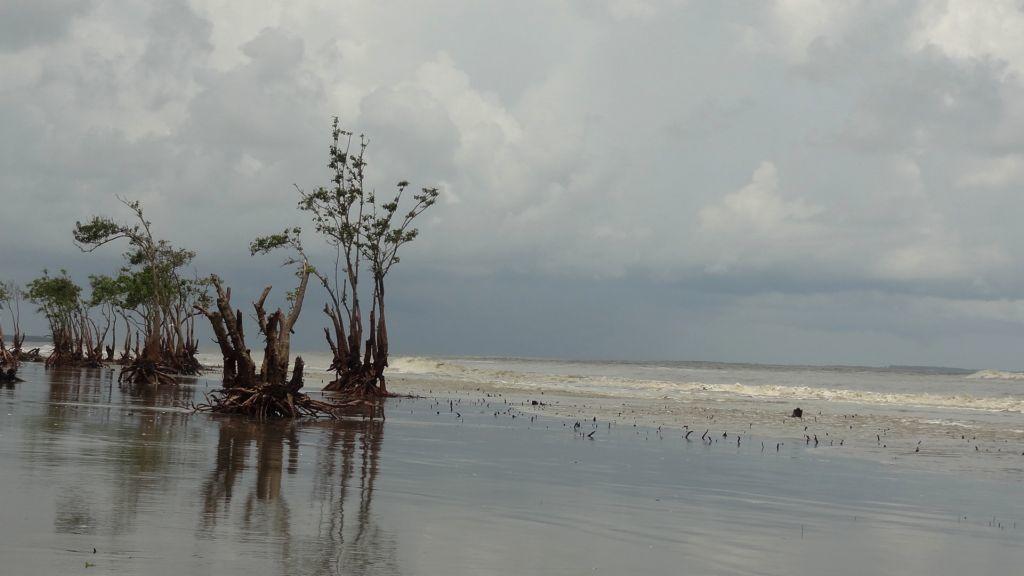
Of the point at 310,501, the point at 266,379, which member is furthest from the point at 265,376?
the point at 310,501

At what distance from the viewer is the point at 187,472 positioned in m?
12.9

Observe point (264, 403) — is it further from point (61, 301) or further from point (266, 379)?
point (61, 301)

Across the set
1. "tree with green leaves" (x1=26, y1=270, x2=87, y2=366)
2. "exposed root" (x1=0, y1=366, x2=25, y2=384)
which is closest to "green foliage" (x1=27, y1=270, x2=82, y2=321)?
"tree with green leaves" (x1=26, y1=270, x2=87, y2=366)

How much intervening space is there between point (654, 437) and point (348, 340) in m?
18.8

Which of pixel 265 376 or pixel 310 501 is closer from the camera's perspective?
pixel 310 501

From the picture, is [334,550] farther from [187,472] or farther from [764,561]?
[187,472]

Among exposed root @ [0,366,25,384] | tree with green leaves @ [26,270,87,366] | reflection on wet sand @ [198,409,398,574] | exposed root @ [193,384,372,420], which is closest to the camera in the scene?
reflection on wet sand @ [198,409,398,574]

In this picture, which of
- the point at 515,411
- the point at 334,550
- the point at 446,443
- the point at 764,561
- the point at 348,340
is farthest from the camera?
the point at 348,340

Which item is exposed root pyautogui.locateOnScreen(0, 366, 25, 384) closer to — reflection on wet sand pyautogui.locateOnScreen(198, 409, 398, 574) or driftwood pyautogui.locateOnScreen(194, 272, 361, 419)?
driftwood pyautogui.locateOnScreen(194, 272, 361, 419)

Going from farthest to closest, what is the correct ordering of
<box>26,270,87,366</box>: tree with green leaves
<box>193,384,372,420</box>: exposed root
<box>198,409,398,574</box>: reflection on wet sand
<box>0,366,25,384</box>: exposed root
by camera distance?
<box>26,270,87,366</box>: tree with green leaves
<box>0,366,25,384</box>: exposed root
<box>193,384,372,420</box>: exposed root
<box>198,409,398,574</box>: reflection on wet sand

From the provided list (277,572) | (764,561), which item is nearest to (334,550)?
(277,572)

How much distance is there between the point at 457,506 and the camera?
11633 mm

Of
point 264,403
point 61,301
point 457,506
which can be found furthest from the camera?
point 61,301

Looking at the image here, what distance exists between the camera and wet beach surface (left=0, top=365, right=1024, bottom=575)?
337 inches
